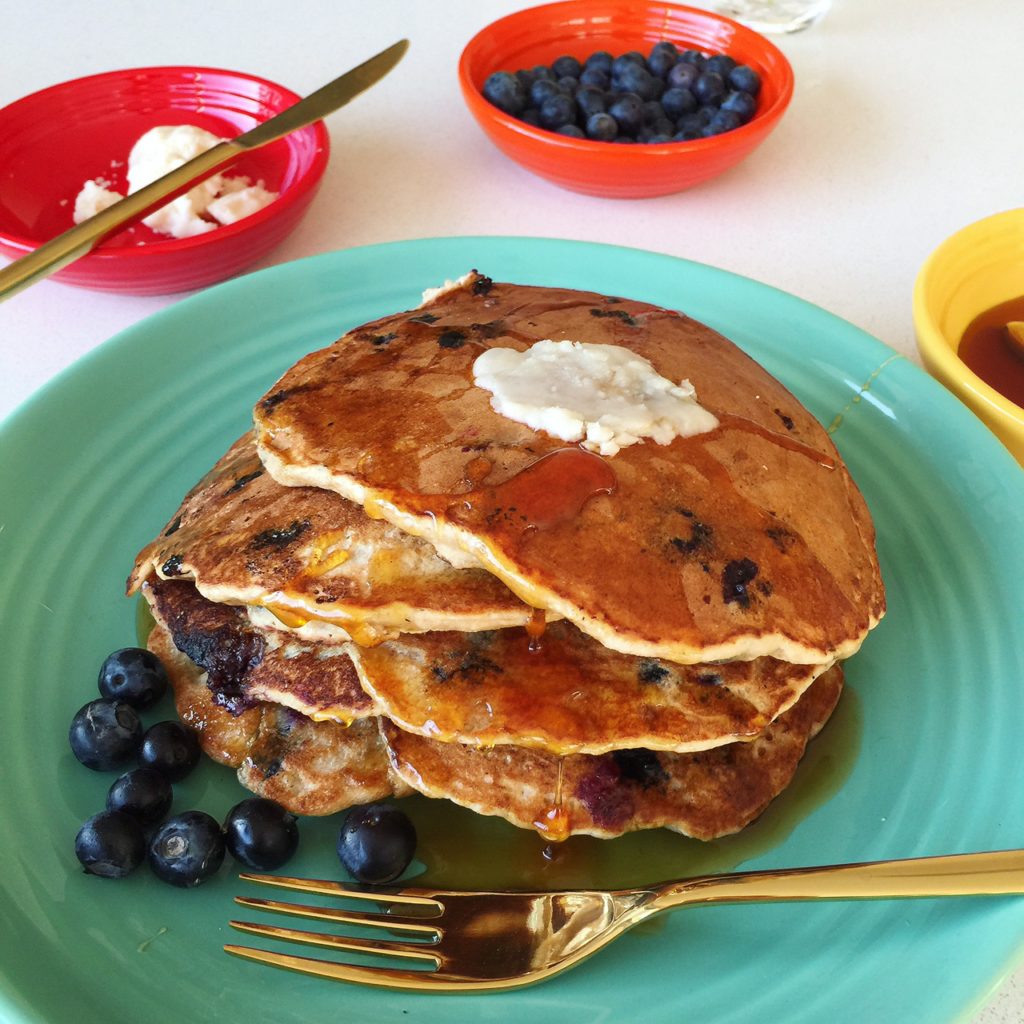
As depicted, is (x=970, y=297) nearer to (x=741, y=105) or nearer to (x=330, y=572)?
(x=741, y=105)

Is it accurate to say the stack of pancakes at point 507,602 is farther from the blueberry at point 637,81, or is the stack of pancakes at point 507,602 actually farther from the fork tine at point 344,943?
the blueberry at point 637,81

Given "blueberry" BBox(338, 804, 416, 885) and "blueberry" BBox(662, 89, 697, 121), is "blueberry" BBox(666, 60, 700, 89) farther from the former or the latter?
"blueberry" BBox(338, 804, 416, 885)

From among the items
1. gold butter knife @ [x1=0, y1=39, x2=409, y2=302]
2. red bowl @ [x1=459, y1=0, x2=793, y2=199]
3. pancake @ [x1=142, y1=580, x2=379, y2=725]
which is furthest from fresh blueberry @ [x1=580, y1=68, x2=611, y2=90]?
pancake @ [x1=142, y1=580, x2=379, y2=725]

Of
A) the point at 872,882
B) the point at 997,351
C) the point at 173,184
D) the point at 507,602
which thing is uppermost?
the point at 173,184

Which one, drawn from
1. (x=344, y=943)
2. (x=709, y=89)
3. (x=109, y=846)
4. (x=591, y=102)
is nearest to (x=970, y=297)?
(x=709, y=89)

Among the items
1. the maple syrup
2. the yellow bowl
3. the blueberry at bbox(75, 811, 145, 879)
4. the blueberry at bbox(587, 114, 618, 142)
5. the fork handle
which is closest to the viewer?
the fork handle
